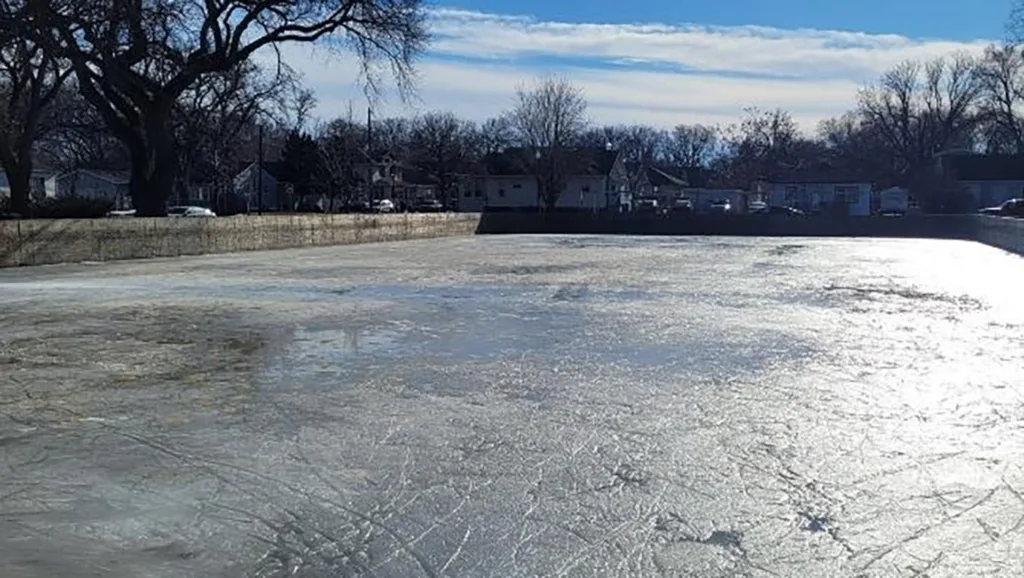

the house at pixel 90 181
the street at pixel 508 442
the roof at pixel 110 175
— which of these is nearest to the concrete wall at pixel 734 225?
the street at pixel 508 442

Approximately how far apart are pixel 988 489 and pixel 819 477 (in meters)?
0.84

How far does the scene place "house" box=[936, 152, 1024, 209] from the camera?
78250mm

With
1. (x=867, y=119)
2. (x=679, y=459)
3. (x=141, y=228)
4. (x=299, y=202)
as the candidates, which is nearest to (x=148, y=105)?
(x=141, y=228)

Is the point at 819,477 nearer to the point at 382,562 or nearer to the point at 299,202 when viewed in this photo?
the point at 382,562

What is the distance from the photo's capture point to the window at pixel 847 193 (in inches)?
3364

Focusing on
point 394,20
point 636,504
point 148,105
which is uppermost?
point 394,20

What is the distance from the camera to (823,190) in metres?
87.6

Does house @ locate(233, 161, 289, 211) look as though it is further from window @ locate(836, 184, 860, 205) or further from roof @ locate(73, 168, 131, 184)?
window @ locate(836, 184, 860, 205)

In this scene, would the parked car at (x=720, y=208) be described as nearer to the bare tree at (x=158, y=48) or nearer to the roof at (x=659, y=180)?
the roof at (x=659, y=180)

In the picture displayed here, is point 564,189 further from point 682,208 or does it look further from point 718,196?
point 718,196

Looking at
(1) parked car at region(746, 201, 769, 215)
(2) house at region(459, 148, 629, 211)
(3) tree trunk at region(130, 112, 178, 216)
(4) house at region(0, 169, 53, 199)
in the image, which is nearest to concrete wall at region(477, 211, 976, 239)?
(1) parked car at region(746, 201, 769, 215)

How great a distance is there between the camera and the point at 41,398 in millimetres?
7480

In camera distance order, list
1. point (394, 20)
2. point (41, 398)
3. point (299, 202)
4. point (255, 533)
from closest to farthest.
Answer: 1. point (255, 533)
2. point (41, 398)
3. point (394, 20)
4. point (299, 202)

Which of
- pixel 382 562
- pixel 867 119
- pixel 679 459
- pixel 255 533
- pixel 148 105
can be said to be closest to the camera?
pixel 382 562
